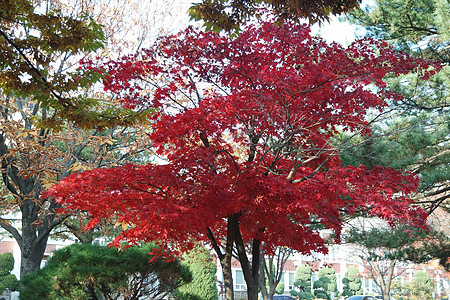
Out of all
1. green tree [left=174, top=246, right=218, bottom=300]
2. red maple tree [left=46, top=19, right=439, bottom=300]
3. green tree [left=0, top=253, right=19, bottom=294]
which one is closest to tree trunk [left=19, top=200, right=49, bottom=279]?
red maple tree [left=46, top=19, right=439, bottom=300]

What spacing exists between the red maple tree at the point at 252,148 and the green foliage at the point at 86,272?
32.8 inches

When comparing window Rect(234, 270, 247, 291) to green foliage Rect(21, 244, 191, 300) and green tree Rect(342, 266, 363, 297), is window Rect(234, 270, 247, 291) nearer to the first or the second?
green tree Rect(342, 266, 363, 297)

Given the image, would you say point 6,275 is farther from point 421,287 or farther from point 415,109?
point 421,287

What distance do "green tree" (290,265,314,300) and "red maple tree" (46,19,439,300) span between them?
25.5 meters

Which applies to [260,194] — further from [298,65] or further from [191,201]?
[298,65]

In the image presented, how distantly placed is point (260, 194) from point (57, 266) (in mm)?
4692

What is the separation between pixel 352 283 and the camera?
3581 cm

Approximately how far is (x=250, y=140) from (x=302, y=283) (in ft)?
89.2

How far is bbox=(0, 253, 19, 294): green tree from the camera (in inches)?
944

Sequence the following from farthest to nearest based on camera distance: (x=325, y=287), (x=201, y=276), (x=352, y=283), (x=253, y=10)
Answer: (x=352, y=283)
(x=325, y=287)
(x=201, y=276)
(x=253, y=10)

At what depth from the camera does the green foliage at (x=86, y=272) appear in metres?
8.22

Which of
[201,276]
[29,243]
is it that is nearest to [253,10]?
[29,243]

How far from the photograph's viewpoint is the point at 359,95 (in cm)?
799

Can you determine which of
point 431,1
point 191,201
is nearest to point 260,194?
point 191,201
